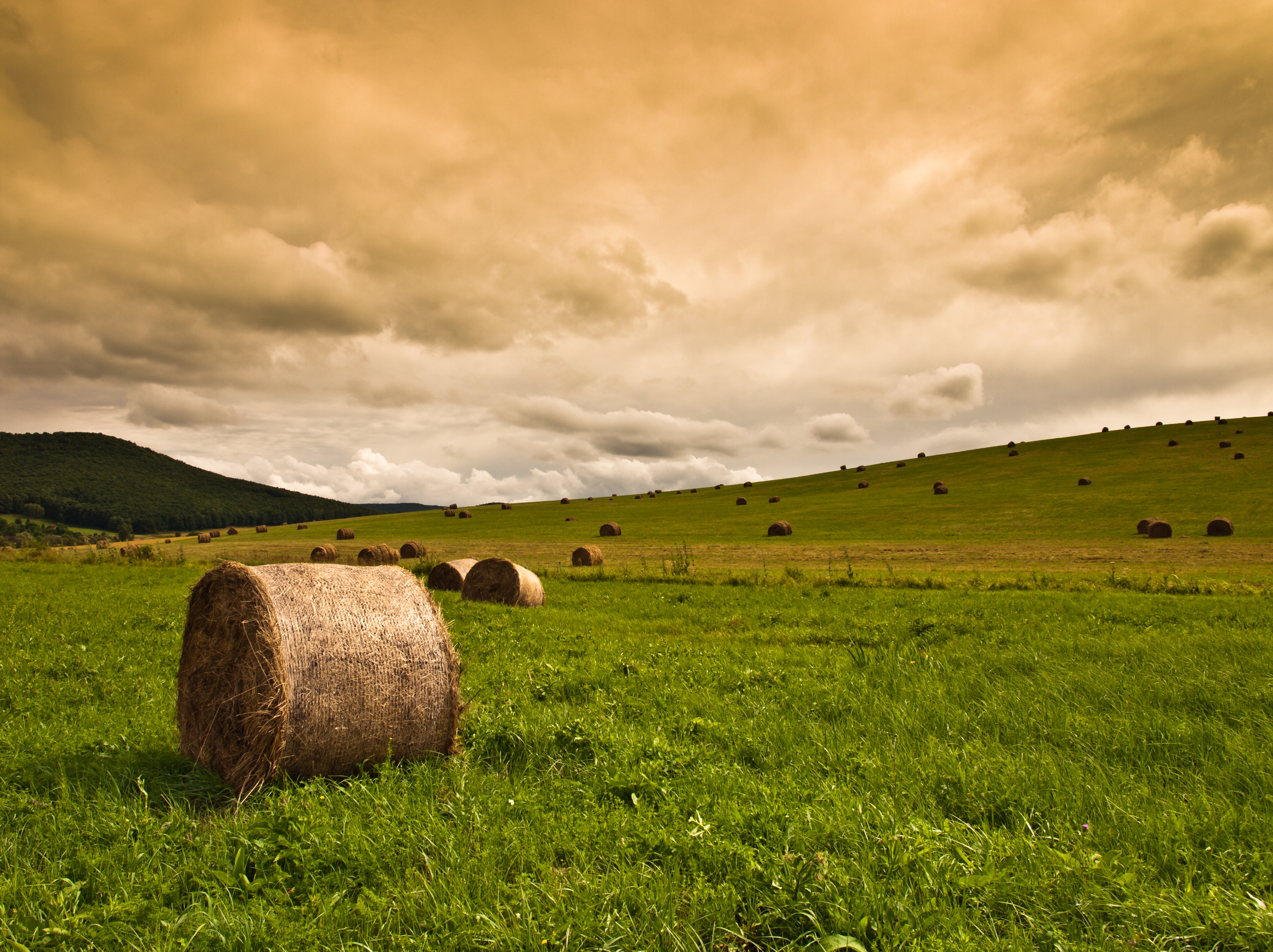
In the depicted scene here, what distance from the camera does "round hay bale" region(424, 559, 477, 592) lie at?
20922mm

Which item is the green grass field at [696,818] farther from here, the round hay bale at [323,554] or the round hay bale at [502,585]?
the round hay bale at [323,554]

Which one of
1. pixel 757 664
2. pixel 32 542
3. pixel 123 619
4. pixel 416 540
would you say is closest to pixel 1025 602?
pixel 757 664

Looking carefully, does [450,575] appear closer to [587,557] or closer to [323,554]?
[587,557]

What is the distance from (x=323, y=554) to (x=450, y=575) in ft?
73.0

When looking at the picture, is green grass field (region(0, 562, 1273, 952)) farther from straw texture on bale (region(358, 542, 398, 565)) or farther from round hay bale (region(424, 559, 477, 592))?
straw texture on bale (region(358, 542, 398, 565))

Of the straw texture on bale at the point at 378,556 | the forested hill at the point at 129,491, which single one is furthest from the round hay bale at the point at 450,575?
the forested hill at the point at 129,491

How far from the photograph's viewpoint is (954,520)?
46062mm

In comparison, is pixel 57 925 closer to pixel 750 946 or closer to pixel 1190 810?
pixel 750 946

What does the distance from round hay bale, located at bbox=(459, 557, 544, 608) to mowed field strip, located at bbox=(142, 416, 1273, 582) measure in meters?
10.0

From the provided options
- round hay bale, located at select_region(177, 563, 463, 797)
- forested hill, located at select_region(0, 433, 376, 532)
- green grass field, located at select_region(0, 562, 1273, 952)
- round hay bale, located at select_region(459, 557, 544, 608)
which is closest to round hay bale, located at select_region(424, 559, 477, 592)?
round hay bale, located at select_region(459, 557, 544, 608)

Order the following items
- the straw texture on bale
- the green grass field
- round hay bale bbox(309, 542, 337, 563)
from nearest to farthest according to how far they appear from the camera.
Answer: the green grass field < the straw texture on bale < round hay bale bbox(309, 542, 337, 563)

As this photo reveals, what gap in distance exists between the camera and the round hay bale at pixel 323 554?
1499 inches

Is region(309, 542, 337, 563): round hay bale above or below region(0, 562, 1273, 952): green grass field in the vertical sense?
below

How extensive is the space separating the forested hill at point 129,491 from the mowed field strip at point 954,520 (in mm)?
60757
